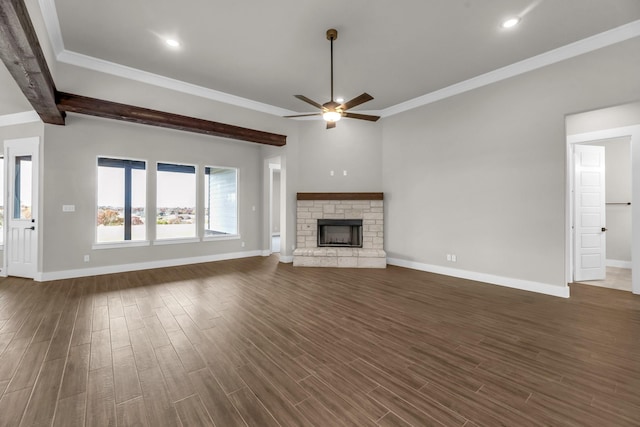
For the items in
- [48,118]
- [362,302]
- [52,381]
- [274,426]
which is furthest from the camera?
[48,118]

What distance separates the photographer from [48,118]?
4.44m

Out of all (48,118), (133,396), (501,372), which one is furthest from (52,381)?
(48,118)

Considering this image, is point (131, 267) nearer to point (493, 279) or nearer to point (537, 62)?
point (493, 279)

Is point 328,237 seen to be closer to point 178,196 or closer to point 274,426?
point 178,196

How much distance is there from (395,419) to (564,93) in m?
4.74

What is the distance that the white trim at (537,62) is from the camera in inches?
134

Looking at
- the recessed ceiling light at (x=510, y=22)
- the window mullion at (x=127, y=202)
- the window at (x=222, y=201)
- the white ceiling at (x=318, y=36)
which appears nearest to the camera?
the white ceiling at (x=318, y=36)

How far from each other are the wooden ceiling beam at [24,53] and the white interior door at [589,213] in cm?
734

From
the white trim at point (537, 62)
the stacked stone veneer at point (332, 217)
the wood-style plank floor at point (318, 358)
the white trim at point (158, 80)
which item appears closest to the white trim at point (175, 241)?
the wood-style plank floor at point (318, 358)

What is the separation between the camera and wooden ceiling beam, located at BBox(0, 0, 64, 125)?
80.3 inches

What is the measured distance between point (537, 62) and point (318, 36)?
3280 millimetres

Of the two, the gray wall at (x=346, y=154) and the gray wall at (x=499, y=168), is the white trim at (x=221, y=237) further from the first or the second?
the gray wall at (x=499, y=168)

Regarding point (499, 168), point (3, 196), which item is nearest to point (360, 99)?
point (499, 168)

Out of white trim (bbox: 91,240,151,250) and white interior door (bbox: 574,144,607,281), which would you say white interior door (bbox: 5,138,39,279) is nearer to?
white trim (bbox: 91,240,151,250)
